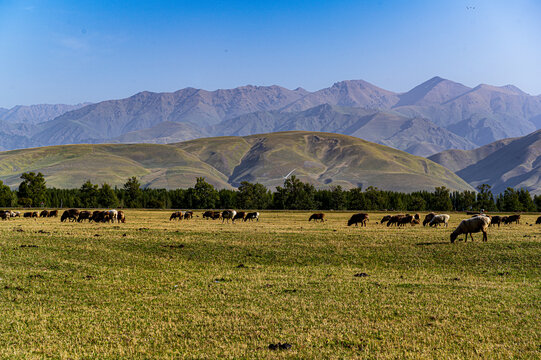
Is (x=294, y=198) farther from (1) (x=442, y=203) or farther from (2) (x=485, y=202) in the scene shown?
(2) (x=485, y=202)

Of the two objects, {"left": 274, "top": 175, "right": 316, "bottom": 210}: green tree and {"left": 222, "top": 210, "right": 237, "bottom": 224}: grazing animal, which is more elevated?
{"left": 274, "top": 175, "right": 316, "bottom": 210}: green tree

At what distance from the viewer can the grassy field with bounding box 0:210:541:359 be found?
43.3 ft

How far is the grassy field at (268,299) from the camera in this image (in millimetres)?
13213

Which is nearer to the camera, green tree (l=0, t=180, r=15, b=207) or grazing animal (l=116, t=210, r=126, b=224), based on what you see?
grazing animal (l=116, t=210, r=126, b=224)

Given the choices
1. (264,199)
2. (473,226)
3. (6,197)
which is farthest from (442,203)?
(6,197)

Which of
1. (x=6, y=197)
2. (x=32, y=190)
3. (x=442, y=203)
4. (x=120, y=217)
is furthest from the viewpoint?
(x=442, y=203)

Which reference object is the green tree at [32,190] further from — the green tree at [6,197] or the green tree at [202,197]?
the green tree at [202,197]

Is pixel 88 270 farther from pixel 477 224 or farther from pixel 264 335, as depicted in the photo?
pixel 477 224

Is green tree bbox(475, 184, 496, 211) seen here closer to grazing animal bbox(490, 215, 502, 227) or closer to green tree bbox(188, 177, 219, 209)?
green tree bbox(188, 177, 219, 209)

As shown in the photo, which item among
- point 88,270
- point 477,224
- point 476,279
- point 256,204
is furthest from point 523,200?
point 88,270

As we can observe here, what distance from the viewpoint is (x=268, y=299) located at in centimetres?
1883

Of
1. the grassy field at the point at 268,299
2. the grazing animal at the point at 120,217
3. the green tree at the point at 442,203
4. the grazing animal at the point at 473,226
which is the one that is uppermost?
the green tree at the point at 442,203

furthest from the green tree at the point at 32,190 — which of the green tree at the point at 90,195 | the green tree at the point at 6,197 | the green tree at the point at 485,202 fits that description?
the green tree at the point at 485,202

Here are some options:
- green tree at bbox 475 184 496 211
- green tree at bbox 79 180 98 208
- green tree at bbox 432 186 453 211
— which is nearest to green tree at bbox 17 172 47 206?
green tree at bbox 79 180 98 208
